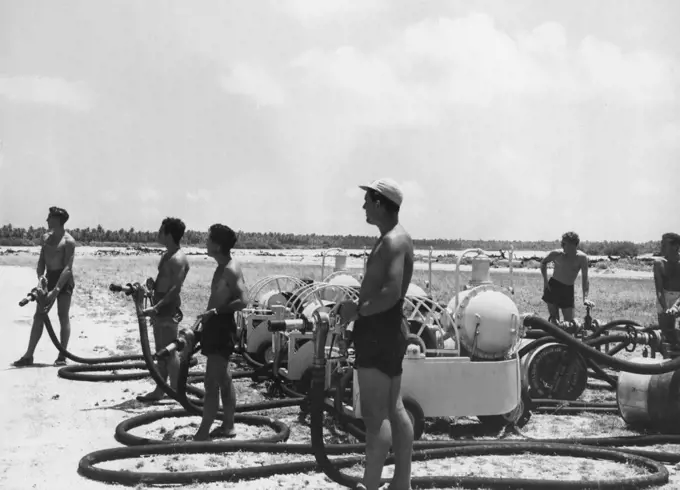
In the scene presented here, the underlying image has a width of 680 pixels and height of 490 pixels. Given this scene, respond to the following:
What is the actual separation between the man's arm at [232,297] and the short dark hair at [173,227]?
1692mm

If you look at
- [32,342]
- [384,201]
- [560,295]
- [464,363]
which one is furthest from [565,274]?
[32,342]

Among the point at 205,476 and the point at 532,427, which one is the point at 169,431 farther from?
the point at 532,427

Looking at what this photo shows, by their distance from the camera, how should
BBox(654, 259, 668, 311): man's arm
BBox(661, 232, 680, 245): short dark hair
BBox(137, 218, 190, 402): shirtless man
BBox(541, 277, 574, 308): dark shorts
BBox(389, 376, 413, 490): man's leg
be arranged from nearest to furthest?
BBox(389, 376, 413, 490): man's leg < BBox(137, 218, 190, 402): shirtless man < BBox(661, 232, 680, 245): short dark hair < BBox(654, 259, 668, 311): man's arm < BBox(541, 277, 574, 308): dark shorts

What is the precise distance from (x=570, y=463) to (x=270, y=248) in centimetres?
9748

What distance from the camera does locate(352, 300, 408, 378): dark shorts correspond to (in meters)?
4.54

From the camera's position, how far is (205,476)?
541 cm

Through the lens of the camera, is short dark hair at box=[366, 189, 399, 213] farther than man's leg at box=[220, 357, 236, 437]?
No

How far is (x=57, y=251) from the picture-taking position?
10.5m

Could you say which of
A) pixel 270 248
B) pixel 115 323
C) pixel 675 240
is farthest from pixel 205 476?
pixel 270 248

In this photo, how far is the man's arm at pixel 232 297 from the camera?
6.57 m

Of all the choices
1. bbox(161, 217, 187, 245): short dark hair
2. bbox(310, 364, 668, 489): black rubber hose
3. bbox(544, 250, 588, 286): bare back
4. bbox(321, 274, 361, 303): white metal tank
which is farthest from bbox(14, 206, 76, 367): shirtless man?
bbox(544, 250, 588, 286): bare back

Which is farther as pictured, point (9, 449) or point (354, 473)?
point (9, 449)

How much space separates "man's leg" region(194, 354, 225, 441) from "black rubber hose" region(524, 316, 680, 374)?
2.93 metres

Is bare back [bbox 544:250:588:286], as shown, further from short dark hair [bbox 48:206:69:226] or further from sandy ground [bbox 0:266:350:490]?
short dark hair [bbox 48:206:69:226]
